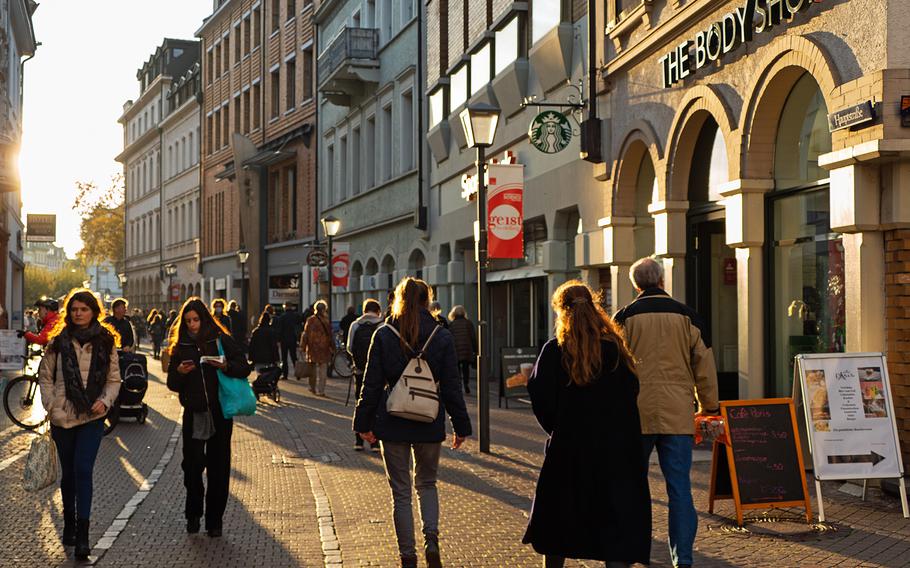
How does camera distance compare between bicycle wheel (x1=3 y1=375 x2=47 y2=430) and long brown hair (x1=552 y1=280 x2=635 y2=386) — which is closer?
long brown hair (x1=552 y1=280 x2=635 y2=386)

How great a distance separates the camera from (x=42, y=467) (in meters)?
8.80

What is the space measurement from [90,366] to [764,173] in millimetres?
7919

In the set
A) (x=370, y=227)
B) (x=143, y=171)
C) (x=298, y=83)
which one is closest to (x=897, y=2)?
(x=370, y=227)

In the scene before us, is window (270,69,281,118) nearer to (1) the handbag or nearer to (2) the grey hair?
(1) the handbag

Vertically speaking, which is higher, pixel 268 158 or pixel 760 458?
pixel 268 158

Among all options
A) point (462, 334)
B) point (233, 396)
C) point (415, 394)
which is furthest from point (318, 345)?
point (415, 394)

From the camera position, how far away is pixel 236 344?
9391 mm

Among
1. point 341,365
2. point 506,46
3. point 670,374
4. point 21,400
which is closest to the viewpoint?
point 670,374

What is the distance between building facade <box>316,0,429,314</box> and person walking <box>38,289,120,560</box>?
2387 centimetres

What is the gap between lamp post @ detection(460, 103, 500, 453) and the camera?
46.6 ft

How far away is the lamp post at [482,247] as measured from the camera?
1421 cm

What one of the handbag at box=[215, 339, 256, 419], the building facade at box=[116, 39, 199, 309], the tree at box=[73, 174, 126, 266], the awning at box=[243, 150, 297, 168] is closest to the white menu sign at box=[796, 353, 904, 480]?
the handbag at box=[215, 339, 256, 419]

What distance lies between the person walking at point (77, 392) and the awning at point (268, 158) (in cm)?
3993

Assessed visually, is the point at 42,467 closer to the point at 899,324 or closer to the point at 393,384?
the point at 393,384
